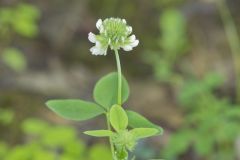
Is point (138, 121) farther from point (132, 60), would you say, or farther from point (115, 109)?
point (132, 60)

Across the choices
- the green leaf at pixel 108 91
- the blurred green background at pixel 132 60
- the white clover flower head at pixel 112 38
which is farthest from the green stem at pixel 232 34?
the white clover flower head at pixel 112 38

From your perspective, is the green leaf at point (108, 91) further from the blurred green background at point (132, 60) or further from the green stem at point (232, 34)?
the green stem at point (232, 34)

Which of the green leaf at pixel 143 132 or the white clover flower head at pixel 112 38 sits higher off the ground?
the white clover flower head at pixel 112 38

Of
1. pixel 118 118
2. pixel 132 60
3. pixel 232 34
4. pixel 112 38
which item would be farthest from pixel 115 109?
pixel 132 60

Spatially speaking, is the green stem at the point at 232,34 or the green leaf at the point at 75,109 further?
the green stem at the point at 232,34

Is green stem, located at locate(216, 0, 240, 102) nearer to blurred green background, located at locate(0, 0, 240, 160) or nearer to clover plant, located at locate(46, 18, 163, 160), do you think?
blurred green background, located at locate(0, 0, 240, 160)

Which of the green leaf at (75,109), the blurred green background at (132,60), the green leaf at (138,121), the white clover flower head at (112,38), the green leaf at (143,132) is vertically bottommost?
the green leaf at (143,132)

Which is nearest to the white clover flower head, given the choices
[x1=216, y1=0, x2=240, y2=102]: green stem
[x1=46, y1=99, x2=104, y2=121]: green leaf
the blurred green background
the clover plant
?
the clover plant
